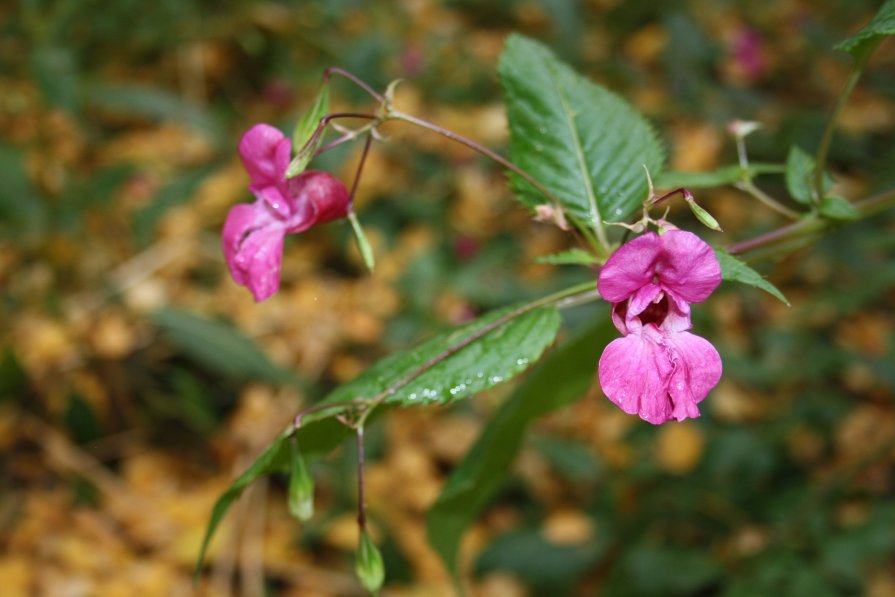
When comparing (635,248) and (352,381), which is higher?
(635,248)

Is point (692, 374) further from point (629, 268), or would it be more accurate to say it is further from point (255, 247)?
point (255, 247)

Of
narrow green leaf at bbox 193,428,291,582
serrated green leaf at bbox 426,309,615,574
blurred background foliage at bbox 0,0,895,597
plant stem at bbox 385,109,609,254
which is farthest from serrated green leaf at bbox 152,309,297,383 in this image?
plant stem at bbox 385,109,609,254

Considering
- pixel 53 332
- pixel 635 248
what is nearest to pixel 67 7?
pixel 53 332

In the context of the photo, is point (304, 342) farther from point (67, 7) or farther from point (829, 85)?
point (829, 85)

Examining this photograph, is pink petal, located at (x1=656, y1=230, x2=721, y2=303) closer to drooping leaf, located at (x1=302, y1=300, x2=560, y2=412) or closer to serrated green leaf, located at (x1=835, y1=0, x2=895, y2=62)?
drooping leaf, located at (x1=302, y1=300, x2=560, y2=412)

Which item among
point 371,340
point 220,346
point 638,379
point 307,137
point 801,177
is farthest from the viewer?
point 371,340

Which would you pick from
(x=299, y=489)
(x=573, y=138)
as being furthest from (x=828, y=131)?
(x=299, y=489)
